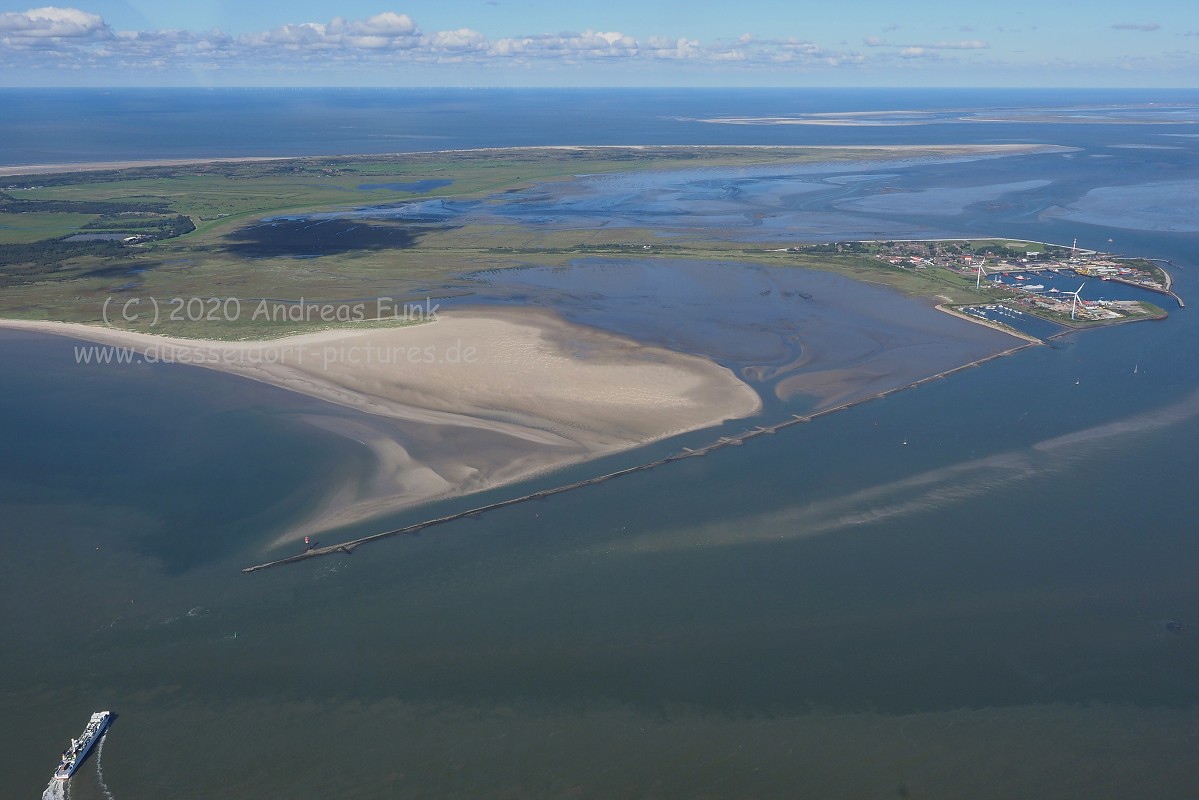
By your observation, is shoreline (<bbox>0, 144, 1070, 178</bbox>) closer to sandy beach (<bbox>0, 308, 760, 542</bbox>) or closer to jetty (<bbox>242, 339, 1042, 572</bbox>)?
sandy beach (<bbox>0, 308, 760, 542</bbox>)

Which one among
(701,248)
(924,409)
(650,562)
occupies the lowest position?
(650,562)

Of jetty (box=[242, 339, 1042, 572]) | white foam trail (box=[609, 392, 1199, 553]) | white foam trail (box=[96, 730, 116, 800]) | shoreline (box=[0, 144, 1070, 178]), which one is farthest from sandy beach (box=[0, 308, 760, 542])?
shoreline (box=[0, 144, 1070, 178])

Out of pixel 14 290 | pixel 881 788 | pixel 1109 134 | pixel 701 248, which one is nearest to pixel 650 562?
pixel 881 788

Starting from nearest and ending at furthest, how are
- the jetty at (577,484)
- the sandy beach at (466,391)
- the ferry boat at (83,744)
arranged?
the ferry boat at (83,744) < the jetty at (577,484) < the sandy beach at (466,391)

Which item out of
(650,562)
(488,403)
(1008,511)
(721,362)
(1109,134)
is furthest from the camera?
(1109,134)

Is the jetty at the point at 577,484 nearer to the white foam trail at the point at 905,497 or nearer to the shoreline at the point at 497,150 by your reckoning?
the white foam trail at the point at 905,497

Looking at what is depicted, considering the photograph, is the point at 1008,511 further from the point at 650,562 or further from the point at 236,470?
the point at 236,470

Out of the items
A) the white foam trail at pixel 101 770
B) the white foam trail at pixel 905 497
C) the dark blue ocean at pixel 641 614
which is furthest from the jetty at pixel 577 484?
the white foam trail at pixel 101 770
